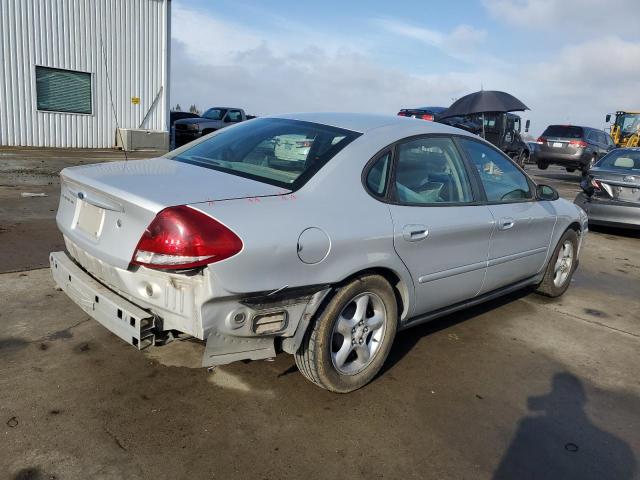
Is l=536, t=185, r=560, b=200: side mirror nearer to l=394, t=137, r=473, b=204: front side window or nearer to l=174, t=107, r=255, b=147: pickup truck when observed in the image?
l=394, t=137, r=473, b=204: front side window

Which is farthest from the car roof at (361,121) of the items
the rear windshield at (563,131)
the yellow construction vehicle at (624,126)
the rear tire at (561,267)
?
the yellow construction vehicle at (624,126)

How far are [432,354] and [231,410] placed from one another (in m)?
1.54

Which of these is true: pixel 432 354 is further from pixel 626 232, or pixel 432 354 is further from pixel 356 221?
pixel 626 232

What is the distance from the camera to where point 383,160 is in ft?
10.5

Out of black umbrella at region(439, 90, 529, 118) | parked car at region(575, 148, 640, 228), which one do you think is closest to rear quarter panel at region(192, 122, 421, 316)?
parked car at region(575, 148, 640, 228)

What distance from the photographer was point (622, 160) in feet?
28.7

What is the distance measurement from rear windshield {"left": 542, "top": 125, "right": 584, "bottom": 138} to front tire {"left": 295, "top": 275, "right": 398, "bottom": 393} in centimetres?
1735

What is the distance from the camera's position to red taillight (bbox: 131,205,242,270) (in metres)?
2.37

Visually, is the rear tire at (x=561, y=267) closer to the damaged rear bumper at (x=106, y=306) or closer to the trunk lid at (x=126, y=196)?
the trunk lid at (x=126, y=196)

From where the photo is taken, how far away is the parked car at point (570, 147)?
17719 mm

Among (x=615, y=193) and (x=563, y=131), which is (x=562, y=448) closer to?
(x=615, y=193)

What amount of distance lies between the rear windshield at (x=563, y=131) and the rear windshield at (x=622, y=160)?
32.2ft

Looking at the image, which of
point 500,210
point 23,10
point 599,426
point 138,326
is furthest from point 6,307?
point 23,10

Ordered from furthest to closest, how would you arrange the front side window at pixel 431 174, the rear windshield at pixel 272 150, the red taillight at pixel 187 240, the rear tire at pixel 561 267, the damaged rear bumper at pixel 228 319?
1. the rear tire at pixel 561 267
2. the front side window at pixel 431 174
3. the rear windshield at pixel 272 150
4. the damaged rear bumper at pixel 228 319
5. the red taillight at pixel 187 240
